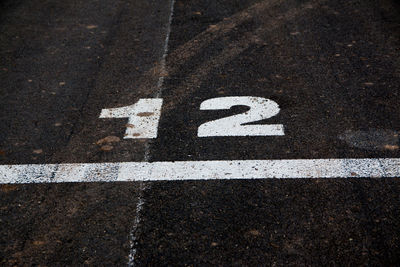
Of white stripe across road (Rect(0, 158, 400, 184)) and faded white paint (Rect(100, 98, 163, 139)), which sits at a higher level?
faded white paint (Rect(100, 98, 163, 139))

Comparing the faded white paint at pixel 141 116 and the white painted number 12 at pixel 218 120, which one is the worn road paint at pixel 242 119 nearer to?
the white painted number 12 at pixel 218 120

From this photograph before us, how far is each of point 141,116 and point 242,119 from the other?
3.92ft

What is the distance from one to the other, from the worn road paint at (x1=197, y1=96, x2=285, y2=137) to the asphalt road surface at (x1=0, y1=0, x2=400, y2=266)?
0.08 ft

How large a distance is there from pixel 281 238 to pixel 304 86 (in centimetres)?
287

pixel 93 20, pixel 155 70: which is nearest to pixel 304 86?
pixel 155 70

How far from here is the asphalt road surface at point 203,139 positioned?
4082 mm

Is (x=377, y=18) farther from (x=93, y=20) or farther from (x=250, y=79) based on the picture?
(x=93, y=20)

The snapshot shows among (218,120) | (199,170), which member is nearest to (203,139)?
(218,120)

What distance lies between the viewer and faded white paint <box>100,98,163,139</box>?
18.4 feet

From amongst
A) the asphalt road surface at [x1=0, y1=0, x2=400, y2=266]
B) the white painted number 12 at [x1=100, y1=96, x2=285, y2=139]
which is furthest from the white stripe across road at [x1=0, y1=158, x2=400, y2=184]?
the white painted number 12 at [x1=100, y1=96, x2=285, y2=139]

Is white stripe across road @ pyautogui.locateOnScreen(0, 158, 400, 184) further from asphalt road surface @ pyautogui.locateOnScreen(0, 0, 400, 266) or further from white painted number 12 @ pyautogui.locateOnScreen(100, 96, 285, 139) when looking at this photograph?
white painted number 12 @ pyautogui.locateOnScreen(100, 96, 285, 139)

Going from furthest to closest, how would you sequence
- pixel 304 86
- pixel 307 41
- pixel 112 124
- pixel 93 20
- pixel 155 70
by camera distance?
pixel 93 20
pixel 307 41
pixel 155 70
pixel 304 86
pixel 112 124

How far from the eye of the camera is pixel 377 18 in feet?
27.8

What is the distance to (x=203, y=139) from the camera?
5.43 meters
